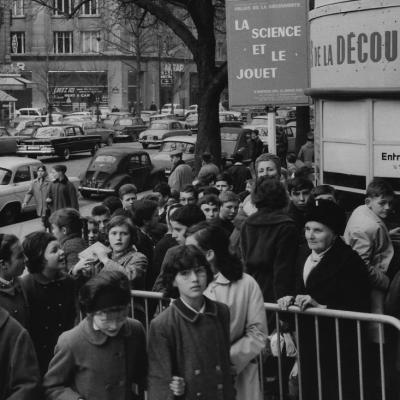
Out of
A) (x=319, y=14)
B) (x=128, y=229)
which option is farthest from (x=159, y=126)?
(x=128, y=229)

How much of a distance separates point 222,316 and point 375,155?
6.10 m

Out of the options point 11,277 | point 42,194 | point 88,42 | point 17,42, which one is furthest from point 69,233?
point 17,42

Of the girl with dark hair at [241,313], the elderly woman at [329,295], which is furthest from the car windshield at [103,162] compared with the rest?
the girl with dark hair at [241,313]

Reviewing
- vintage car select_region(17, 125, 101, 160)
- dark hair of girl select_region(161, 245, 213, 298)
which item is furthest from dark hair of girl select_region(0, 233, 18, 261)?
vintage car select_region(17, 125, 101, 160)

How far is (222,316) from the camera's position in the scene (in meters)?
5.13

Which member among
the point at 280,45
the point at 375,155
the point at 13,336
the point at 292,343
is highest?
the point at 280,45

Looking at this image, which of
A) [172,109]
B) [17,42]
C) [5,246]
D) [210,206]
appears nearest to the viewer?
[5,246]

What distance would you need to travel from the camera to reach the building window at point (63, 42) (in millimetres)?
83250

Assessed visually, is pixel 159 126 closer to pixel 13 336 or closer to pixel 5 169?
pixel 5 169

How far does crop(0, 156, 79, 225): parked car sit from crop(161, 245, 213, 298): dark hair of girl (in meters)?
→ 17.5

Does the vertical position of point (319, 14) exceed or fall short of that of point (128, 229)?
it exceeds it

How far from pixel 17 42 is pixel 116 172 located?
59.2 meters

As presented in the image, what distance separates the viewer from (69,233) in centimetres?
824

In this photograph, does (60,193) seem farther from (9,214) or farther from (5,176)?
(5,176)
